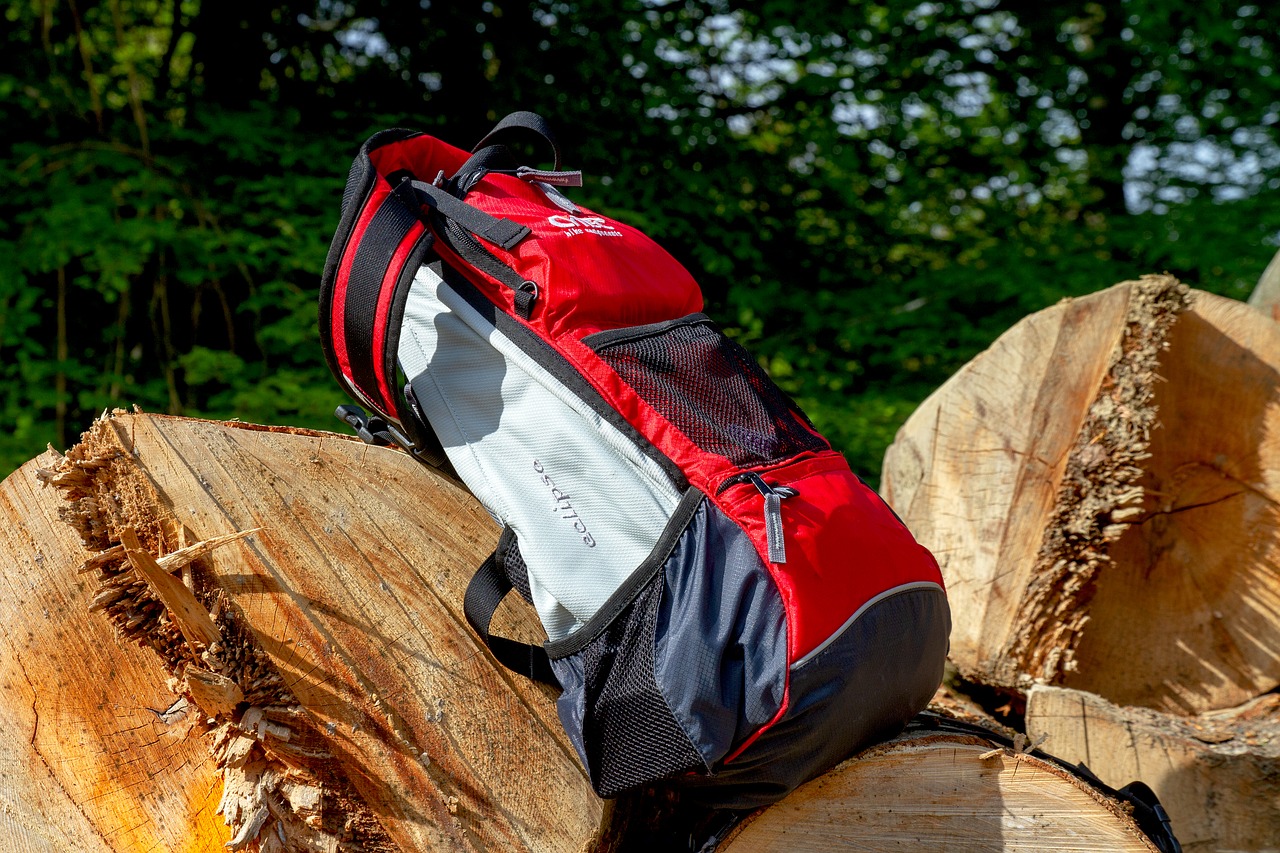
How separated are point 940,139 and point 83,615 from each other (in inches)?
197

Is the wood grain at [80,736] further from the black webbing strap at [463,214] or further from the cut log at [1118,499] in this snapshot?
the cut log at [1118,499]

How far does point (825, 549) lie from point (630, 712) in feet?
1.21

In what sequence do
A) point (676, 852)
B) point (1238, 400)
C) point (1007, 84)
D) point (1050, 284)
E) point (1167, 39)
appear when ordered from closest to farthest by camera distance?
point (676, 852), point (1238, 400), point (1050, 284), point (1167, 39), point (1007, 84)

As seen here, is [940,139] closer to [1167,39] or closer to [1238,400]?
[1167,39]

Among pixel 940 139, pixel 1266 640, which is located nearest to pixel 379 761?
pixel 1266 640

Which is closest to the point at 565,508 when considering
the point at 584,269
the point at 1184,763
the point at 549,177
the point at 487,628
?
the point at 487,628

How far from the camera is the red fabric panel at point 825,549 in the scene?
127 centimetres

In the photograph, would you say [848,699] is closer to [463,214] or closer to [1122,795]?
[1122,795]

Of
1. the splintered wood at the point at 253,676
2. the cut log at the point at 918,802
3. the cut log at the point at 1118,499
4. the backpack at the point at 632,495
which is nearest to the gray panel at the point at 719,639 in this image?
the backpack at the point at 632,495

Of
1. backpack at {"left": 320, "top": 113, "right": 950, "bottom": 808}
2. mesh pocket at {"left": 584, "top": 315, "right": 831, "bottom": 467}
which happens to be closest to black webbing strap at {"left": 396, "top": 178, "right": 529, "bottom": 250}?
backpack at {"left": 320, "top": 113, "right": 950, "bottom": 808}

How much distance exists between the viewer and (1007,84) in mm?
5023

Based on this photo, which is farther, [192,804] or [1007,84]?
[1007,84]

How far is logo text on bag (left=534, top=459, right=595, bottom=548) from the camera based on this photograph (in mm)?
1386

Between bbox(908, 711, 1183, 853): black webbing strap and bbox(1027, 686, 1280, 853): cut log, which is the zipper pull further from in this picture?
bbox(1027, 686, 1280, 853): cut log
